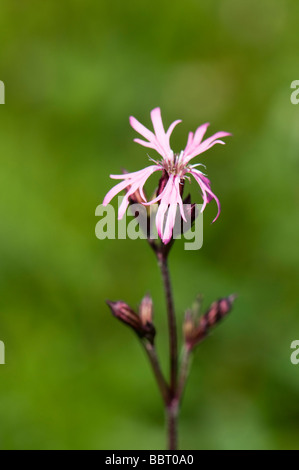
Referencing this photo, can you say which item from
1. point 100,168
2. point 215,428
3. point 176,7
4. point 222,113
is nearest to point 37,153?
point 100,168

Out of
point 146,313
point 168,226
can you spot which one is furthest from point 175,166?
point 146,313

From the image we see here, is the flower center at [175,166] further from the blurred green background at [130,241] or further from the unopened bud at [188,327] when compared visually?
the blurred green background at [130,241]

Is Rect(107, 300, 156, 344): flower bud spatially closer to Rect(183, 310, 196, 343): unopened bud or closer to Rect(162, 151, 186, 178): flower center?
Rect(183, 310, 196, 343): unopened bud

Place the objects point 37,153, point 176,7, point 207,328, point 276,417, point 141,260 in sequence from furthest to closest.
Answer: point 176,7
point 37,153
point 141,260
point 276,417
point 207,328

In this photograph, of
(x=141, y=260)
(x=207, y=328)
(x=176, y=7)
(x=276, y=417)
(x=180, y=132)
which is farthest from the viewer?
(x=176, y=7)

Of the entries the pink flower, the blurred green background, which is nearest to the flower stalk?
the pink flower

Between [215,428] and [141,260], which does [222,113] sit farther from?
[215,428]
